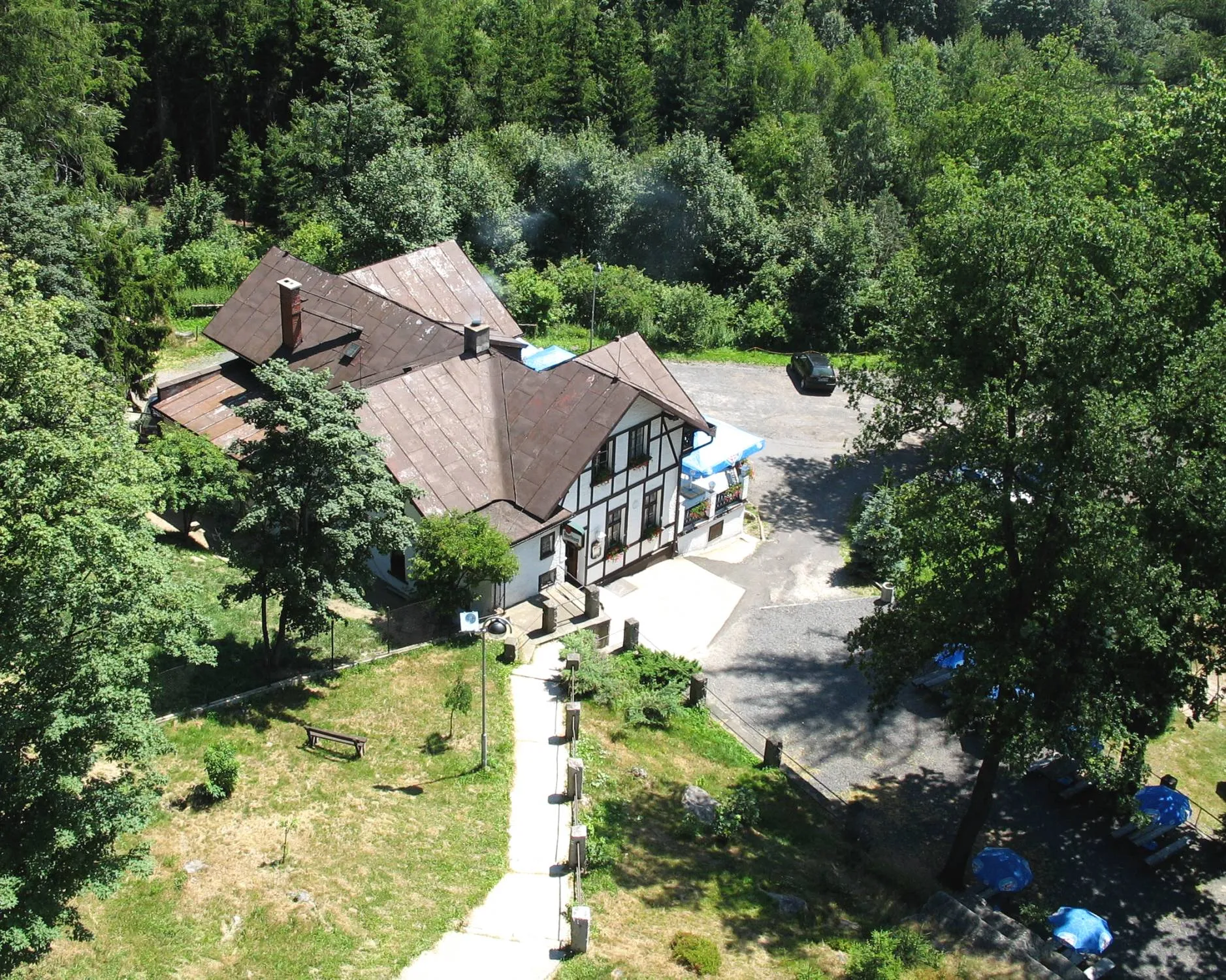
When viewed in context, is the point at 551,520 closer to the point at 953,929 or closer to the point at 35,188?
the point at 953,929

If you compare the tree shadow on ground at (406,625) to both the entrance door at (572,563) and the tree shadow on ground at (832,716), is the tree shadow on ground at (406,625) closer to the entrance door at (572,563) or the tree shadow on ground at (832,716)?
the entrance door at (572,563)

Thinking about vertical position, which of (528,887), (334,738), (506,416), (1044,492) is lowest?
(528,887)

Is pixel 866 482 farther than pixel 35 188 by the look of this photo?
Yes

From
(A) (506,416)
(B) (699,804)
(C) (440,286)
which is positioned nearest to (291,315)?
(C) (440,286)

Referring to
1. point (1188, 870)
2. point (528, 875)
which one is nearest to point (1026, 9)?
point (1188, 870)

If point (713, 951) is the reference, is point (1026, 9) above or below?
above

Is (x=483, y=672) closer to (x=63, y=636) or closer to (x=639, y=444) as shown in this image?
(x=63, y=636)
